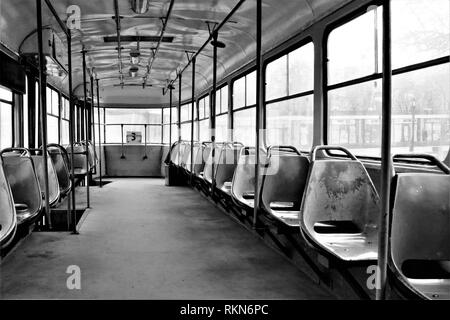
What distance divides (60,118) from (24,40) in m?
3.84

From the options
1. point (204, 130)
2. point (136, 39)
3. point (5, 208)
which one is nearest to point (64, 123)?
point (204, 130)

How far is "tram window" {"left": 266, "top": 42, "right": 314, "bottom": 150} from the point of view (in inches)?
178

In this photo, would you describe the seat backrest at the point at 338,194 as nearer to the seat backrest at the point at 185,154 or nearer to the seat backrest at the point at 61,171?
the seat backrest at the point at 61,171

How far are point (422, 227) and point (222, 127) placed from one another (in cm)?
645

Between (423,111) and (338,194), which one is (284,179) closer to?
(338,194)

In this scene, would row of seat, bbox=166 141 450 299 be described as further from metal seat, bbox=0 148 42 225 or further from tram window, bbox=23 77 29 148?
tram window, bbox=23 77 29 148

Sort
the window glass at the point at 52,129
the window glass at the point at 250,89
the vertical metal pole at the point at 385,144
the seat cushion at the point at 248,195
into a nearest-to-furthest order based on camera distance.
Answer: the vertical metal pole at the point at 385,144
the seat cushion at the point at 248,195
the window glass at the point at 250,89
the window glass at the point at 52,129

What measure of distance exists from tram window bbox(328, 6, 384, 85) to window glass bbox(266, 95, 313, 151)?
0.54 m

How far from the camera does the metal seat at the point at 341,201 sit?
9.46 feet

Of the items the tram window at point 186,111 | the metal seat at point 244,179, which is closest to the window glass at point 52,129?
the tram window at point 186,111

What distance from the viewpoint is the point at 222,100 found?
8.65 metres

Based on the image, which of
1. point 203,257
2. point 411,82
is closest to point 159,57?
point 203,257

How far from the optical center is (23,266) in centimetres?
373
